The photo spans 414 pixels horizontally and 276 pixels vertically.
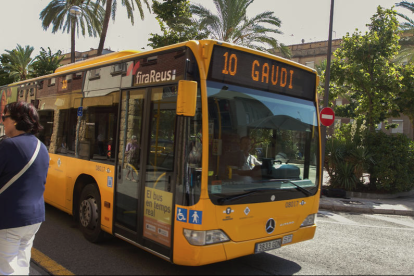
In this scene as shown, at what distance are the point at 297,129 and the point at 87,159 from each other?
10.7 feet

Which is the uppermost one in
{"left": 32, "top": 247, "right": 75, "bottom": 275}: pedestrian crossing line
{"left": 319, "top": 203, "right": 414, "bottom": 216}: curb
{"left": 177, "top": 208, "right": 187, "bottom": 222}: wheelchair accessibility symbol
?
{"left": 177, "top": 208, "right": 187, "bottom": 222}: wheelchair accessibility symbol

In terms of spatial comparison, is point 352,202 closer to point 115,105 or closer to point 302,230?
point 302,230

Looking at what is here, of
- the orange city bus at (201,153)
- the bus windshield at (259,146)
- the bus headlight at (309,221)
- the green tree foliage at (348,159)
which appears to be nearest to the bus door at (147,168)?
the orange city bus at (201,153)


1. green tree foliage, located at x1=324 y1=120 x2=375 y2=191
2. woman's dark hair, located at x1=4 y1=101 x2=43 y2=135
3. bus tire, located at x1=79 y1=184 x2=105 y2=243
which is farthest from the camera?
green tree foliage, located at x1=324 y1=120 x2=375 y2=191

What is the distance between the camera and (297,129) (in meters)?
5.00

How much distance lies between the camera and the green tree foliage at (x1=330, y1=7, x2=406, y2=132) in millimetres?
14117

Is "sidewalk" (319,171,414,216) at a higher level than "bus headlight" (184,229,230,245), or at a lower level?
lower

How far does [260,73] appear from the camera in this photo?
4.57 m

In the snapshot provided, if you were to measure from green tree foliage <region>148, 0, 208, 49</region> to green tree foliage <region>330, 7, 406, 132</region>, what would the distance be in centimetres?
644

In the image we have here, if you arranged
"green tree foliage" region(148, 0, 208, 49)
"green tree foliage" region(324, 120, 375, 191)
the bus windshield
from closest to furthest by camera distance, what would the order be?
the bus windshield → "green tree foliage" region(324, 120, 375, 191) → "green tree foliage" region(148, 0, 208, 49)

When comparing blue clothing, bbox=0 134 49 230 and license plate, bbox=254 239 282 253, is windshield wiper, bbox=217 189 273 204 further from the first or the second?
blue clothing, bbox=0 134 49 230

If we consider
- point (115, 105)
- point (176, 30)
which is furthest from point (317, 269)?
point (176, 30)

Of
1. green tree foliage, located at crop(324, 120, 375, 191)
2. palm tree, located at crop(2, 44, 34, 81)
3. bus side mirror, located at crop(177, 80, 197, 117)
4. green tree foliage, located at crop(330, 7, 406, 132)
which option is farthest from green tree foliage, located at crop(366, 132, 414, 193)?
palm tree, located at crop(2, 44, 34, 81)

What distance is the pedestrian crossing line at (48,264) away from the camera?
14.2 ft
